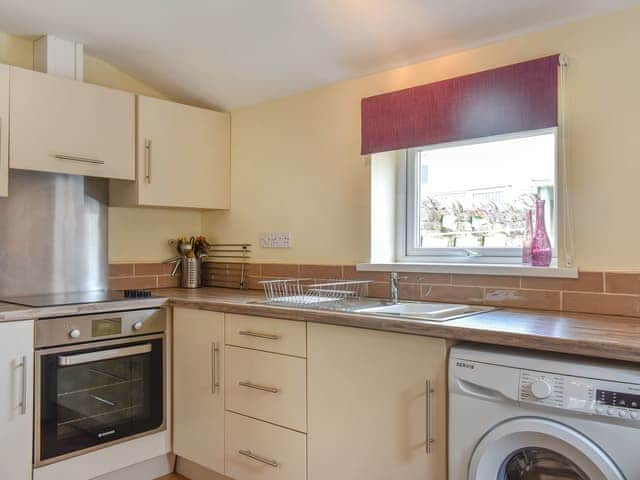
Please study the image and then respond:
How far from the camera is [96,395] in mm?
2248

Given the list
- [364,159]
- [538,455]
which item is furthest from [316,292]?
[538,455]

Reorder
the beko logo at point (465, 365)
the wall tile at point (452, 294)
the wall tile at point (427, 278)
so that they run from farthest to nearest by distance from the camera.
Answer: the wall tile at point (427, 278), the wall tile at point (452, 294), the beko logo at point (465, 365)

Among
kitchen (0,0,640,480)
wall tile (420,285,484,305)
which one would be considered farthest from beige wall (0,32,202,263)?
wall tile (420,285,484,305)

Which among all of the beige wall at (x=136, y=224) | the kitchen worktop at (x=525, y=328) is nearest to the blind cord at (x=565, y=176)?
the kitchen worktop at (x=525, y=328)

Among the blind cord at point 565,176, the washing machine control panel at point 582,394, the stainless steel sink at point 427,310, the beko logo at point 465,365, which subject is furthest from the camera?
the blind cord at point 565,176

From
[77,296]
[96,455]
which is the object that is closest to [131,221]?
[77,296]

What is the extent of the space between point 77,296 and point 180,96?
1327 mm

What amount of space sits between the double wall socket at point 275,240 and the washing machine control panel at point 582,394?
5.47ft

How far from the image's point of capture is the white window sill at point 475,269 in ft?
6.35

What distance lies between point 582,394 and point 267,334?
1.16m

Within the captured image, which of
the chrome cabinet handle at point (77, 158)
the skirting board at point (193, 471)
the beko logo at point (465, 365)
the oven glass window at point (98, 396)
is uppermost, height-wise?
the chrome cabinet handle at point (77, 158)

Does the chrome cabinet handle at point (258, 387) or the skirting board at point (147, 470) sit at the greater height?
the chrome cabinet handle at point (258, 387)

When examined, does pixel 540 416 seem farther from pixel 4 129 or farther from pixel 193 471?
pixel 4 129

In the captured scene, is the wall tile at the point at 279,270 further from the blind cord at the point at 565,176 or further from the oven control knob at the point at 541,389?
the oven control knob at the point at 541,389
